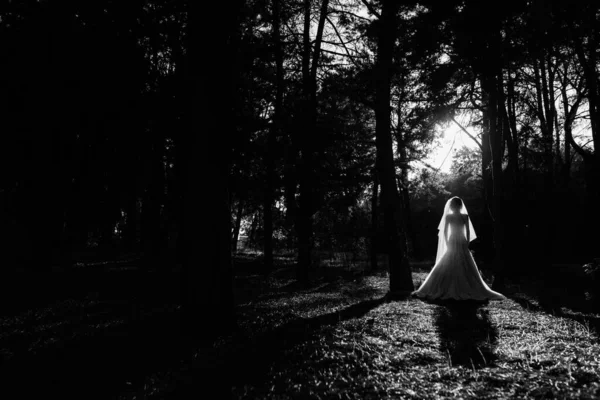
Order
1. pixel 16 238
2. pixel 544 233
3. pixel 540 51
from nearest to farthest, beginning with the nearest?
1. pixel 540 51
2. pixel 16 238
3. pixel 544 233

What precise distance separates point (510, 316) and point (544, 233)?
21060 mm

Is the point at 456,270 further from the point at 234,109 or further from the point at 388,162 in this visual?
the point at 234,109

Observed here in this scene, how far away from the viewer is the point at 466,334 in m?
5.09

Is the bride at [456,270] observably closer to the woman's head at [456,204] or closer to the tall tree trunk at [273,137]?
the woman's head at [456,204]

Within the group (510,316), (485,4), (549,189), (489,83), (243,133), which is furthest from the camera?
(549,189)

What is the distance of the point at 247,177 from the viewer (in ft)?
51.4

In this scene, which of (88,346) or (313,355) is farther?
(88,346)

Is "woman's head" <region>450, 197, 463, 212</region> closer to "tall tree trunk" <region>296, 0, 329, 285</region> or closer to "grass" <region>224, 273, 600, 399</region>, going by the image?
"grass" <region>224, 273, 600, 399</region>

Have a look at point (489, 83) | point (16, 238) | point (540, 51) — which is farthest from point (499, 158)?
point (16, 238)

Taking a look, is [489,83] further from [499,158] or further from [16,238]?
[16,238]

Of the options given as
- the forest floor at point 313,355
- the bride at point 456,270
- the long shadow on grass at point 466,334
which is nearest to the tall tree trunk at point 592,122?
the bride at point 456,270

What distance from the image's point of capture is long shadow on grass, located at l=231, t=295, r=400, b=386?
11.7ft

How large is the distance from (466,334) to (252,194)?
44.7ft

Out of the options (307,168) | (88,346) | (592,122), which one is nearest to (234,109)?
(307,168)
